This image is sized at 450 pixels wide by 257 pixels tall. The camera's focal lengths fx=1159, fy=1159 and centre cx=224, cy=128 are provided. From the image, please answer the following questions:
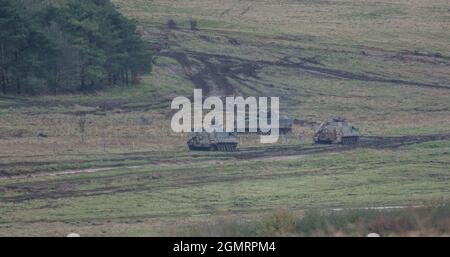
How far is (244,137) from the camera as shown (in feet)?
195

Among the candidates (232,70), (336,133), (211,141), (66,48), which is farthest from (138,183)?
(232,70)

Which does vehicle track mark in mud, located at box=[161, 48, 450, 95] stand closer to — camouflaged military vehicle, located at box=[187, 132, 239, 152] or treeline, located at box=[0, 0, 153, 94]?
treeline, located at box=[0, 0, 153, 94]

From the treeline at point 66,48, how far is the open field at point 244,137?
142 cm

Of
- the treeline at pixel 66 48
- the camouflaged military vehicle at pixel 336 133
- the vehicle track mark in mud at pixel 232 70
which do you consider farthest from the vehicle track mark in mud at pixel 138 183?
the vehicle track mark in mud at pixel 232 70

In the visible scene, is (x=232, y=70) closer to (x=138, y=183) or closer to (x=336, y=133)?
(x=336, y=133)

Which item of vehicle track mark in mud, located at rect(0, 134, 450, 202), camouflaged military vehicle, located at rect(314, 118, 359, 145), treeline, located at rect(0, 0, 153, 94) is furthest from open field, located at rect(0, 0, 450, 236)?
treeline, located at rect(0, 0, 153, 94)

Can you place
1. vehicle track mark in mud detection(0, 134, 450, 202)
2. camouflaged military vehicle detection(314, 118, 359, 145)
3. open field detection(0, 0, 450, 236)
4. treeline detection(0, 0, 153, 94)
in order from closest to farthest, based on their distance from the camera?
1. open field detection(0, 0, 450, 236)
2. vehicle track mark in mud detection(0, 134, 450, 202)
3. camouflaged military vehicle detection(314, 118, 359, 145)
4. treeline detection(0, 0, 153, 94)

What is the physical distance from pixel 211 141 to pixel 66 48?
18.3 m

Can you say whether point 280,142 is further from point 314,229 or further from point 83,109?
point 314,229

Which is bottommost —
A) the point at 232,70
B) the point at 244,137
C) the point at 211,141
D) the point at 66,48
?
the point at 211,141

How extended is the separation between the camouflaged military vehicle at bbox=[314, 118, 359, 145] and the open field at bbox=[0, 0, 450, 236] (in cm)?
127

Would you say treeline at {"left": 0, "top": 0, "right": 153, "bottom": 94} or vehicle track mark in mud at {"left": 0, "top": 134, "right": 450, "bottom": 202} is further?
treeline at {"left": 0, "top": 0, "right": 153, "bottom": 94}

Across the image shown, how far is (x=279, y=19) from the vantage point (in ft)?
373

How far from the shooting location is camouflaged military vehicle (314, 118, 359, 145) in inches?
2239
